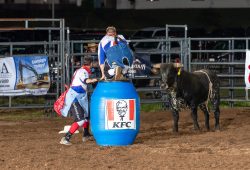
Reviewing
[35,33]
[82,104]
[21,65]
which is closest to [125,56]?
[82,104]

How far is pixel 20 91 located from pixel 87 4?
3977 cm

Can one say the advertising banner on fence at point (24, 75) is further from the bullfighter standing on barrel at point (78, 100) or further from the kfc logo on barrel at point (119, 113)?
the kfc logo on barrel at point (119, 113)

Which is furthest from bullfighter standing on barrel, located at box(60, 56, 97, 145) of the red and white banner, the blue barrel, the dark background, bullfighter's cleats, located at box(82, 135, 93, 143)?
the dark background

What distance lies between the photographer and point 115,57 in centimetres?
1279

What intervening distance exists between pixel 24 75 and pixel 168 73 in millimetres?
5245

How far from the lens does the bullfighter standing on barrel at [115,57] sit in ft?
41.7

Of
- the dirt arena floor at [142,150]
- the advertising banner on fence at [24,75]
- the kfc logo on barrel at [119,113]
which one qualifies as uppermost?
the advertising banner on fence at [24,75]

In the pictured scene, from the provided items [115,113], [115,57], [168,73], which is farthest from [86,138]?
[168,73]

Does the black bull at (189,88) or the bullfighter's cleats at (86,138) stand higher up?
the black bull at (189,88)

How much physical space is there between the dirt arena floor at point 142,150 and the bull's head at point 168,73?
0.96 metres

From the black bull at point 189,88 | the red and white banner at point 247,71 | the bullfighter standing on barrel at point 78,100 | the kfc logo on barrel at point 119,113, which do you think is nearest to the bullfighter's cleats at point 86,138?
the bullfighter standing on barrel at point 78,100

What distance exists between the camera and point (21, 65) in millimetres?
18172

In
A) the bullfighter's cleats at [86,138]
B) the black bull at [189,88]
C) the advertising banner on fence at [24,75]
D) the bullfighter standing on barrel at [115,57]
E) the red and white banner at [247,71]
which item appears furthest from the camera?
the red and white banner at [247,71]

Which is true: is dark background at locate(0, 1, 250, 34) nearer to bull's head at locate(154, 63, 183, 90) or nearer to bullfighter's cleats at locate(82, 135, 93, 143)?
bull's head at locate(154, 63, 183, 90)
